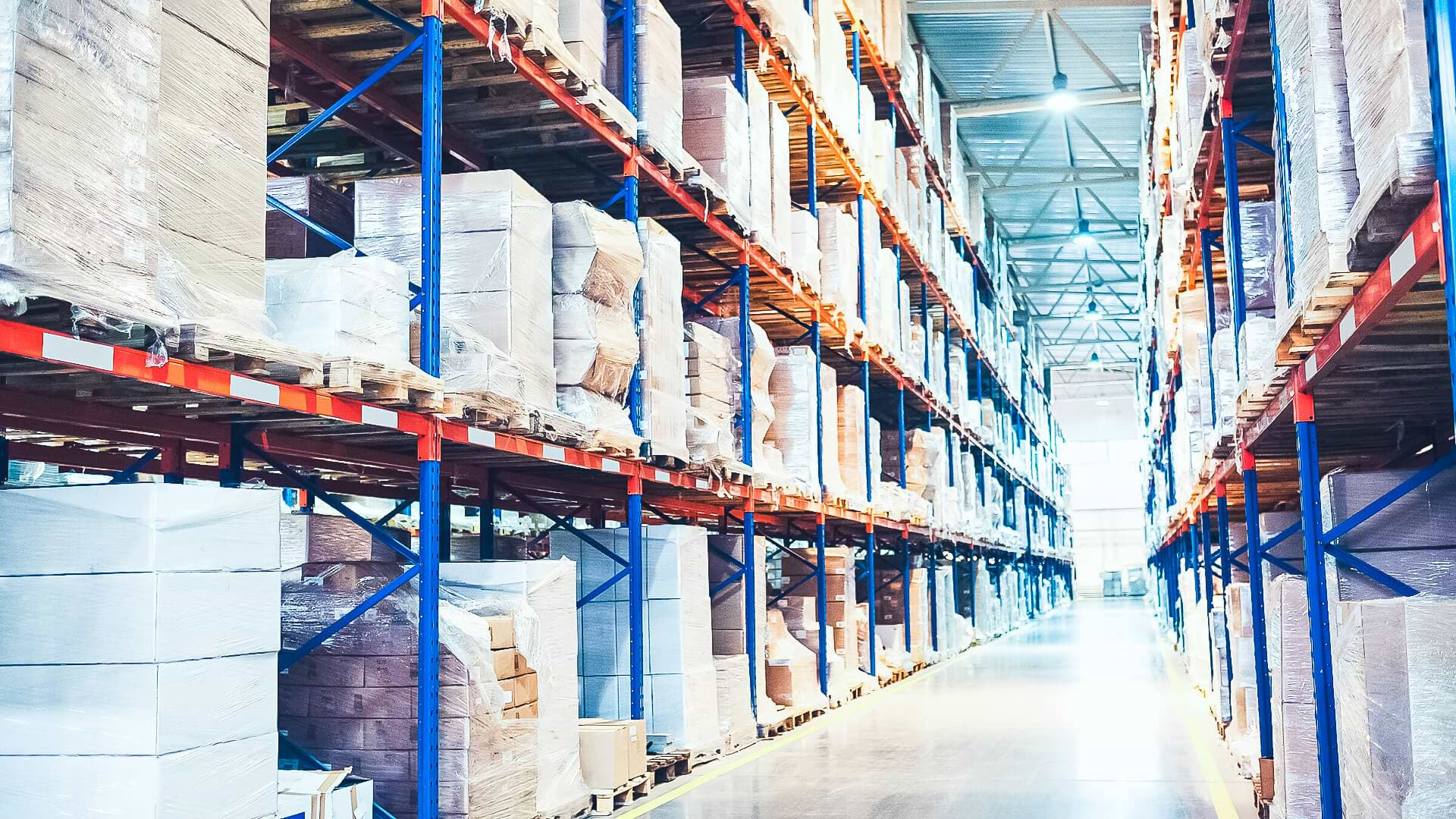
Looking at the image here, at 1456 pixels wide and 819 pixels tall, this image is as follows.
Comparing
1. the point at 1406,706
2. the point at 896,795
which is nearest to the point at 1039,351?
the point at 896,795

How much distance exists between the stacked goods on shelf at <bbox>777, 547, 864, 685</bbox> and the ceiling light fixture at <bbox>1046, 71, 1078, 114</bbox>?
10.0 m

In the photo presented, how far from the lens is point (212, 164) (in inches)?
167

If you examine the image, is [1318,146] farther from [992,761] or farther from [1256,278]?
[992,761]

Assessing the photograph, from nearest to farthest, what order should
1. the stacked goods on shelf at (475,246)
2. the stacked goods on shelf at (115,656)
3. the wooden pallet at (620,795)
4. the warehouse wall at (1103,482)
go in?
the stacked goods on shelf at (115,656)
the stacked goods on shelf at (475,246)
the wooden pallet at (620,795)
the warehouse wall at (1103,482)

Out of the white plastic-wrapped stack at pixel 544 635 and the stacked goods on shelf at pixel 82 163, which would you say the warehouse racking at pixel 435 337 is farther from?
the white plastic-wrapped stack at pixel 544 635

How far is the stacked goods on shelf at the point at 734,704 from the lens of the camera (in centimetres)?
883

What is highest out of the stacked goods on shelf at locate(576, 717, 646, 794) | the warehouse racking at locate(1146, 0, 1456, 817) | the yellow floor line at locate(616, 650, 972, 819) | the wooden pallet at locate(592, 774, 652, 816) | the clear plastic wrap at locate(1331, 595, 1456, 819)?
the warehouse racking at locate(1146, 0, 1456, 817)

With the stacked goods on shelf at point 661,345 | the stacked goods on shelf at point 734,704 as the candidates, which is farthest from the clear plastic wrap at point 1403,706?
the stacked goods on shelf at point 734,704

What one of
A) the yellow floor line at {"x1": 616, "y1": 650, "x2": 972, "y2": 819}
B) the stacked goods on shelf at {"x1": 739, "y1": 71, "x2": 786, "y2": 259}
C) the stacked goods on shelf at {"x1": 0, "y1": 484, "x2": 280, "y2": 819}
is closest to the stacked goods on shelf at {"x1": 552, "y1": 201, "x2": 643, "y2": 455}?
the yellow floor line at {"x1": 616, "y1": 650, "x2": 972, "y2": 819}

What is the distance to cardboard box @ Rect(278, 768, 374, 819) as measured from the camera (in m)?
4.53

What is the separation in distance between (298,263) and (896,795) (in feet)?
13.6

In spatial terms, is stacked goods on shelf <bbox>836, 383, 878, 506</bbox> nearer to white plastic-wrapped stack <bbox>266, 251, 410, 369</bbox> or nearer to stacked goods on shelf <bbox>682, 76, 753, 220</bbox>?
stacked goods on shelf <bbox>682, 76, 753, 220</bbox>

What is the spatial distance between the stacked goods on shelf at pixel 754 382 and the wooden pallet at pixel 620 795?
9.74 feet

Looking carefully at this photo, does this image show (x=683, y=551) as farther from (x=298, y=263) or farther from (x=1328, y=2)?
(x=1328, y=2)
